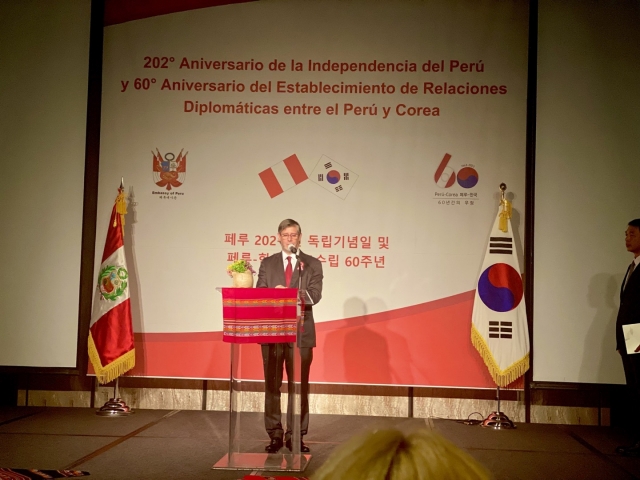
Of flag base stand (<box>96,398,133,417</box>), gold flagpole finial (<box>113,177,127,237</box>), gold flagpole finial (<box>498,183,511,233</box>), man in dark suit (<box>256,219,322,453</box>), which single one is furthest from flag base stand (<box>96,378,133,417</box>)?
gold flagpole finial (<box>498,183,511,233</box>)

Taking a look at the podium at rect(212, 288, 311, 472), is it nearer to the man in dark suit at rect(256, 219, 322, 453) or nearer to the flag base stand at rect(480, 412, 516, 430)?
the man in dark suit at rect(256, 219, 322, 453)

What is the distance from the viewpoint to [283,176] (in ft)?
20.3

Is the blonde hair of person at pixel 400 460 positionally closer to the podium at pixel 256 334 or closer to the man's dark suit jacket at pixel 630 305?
the podium at pixel 256 334

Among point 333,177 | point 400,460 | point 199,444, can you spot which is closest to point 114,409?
point 199,444

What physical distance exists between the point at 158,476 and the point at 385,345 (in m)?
2.60

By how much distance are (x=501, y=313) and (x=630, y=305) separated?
4.02 ft

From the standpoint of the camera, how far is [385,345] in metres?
5.99

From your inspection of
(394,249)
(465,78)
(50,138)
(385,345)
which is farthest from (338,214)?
(50,138)

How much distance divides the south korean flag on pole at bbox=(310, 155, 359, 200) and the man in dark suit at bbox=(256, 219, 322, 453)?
1.44m

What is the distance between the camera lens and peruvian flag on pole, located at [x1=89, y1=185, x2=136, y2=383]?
19.5 ft

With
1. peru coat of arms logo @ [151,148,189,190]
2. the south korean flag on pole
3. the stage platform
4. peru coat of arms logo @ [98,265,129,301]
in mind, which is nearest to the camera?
the stage platform

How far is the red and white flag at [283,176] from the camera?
20.3 feet

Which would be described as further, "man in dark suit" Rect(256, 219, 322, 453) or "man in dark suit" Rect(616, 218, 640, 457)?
"man in dark suit" Rect(616, 218, 640, 457)

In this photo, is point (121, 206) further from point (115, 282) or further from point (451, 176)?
point (451, 176)
